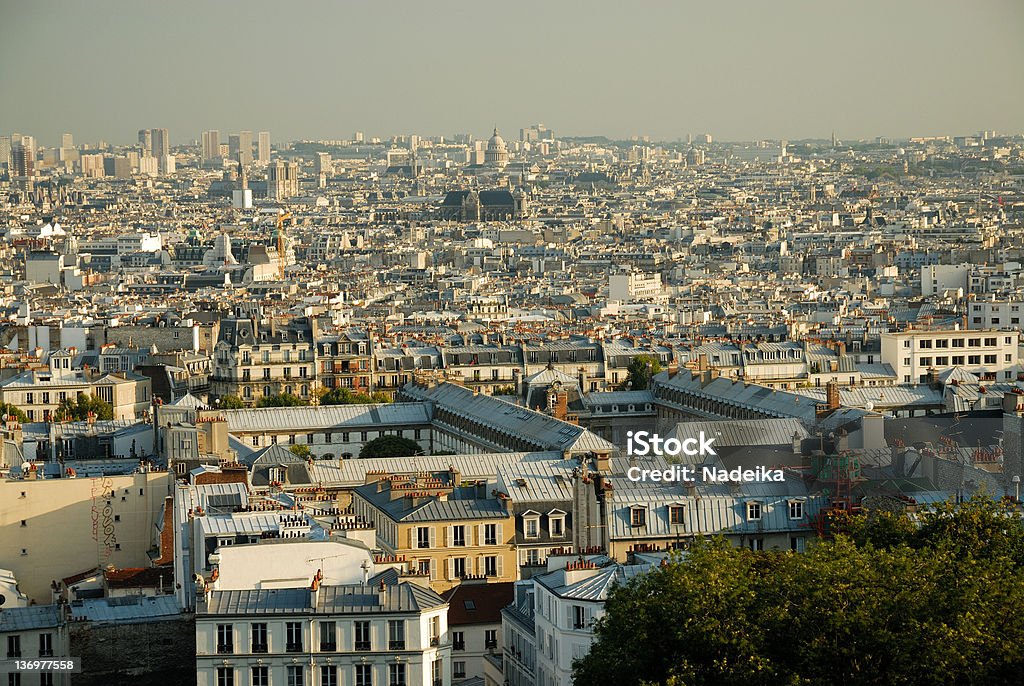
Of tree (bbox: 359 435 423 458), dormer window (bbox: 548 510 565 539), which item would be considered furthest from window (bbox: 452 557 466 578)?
tree (bbox: 359 435 423 458)

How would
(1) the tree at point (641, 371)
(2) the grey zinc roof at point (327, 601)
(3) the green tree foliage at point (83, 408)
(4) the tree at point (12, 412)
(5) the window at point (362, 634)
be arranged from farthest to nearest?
(1) the tree at point (641, 371)
(3) the green tree foliage at point (83, 408)
(4) the tree at point (12, 412)
(2) the grey zinc roof at point (327, 601)
(5) the window at point (362, 634)

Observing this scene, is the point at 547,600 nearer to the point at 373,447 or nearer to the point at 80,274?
the point at 373,447

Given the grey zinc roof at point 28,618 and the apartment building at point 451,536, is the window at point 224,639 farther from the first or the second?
the apartment building at point 451,536

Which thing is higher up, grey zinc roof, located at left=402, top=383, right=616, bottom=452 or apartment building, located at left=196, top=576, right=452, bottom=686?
apartment building, located at left=196, top=576, right=452, bottom=686

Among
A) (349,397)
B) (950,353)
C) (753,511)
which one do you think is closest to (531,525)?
(753,511)

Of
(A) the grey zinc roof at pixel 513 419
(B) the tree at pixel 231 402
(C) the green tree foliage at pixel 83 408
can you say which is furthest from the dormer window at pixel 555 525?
(B) the tree at pixel 231 402

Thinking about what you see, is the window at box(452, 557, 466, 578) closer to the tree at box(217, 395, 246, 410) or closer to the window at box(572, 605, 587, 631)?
the window at box(572, 605, 587, 631)

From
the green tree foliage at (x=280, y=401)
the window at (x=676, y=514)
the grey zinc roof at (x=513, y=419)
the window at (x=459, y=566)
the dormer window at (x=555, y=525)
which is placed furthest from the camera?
the green tree foliage at (x=280, y=401)
